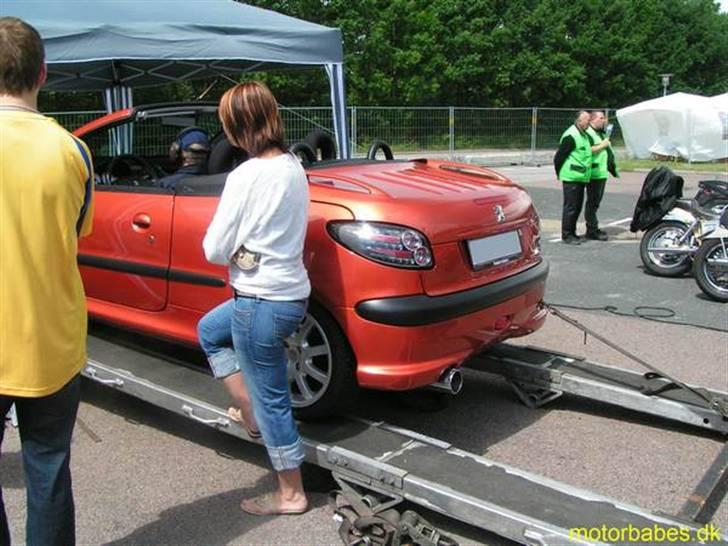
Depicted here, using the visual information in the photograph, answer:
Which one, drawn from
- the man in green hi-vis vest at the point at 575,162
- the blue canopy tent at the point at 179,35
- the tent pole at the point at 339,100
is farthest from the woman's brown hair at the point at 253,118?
the man in green hi-vis vest at the point at 575,162

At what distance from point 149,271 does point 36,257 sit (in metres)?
1.78

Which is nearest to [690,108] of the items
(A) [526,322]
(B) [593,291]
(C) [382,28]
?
(C) [382,28]

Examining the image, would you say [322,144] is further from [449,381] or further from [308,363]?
[449,381]

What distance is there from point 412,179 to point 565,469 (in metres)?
1.57

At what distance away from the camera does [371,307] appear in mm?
3145

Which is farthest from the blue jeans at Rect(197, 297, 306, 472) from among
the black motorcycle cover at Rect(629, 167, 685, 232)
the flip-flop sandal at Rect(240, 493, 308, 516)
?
the black motorcycle cover at Rect(629, 167, 685, 232)

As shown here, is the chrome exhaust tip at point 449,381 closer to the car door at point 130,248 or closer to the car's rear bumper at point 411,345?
the car's rear bumper at point 411,345

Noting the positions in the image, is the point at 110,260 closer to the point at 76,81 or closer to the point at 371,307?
the point at 371,307

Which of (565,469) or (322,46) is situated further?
(322,46)

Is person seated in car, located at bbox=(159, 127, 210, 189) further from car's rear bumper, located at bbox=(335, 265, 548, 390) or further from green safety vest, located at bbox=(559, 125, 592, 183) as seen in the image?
green safety vest, located at bbox=(559, 125, 592, 183)

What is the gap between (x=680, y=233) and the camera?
786cm

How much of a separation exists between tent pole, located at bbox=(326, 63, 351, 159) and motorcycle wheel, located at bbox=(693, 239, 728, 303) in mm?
3607

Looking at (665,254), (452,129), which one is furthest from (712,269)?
(452,129)
